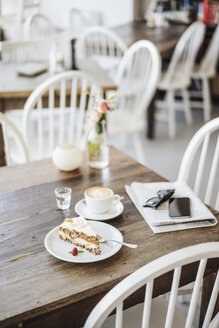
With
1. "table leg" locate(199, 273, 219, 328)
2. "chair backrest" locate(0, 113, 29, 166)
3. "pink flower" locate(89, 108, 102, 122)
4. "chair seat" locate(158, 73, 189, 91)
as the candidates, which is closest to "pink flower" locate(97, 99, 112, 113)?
"pink flower" locate(89, 108, 102, 122)

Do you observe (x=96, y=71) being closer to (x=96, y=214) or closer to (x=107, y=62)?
(x=107, y=62)

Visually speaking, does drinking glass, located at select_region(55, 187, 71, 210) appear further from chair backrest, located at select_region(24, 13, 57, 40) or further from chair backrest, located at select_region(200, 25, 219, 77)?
chair backrest, located at select_region(200, 25, 219, 77)

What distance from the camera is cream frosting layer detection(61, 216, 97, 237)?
1109 mm

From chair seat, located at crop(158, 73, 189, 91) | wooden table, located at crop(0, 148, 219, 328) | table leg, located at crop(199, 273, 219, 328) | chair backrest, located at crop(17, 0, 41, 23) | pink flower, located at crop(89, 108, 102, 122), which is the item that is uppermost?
chair backrest, located at crop(17, 0, 41, 23)

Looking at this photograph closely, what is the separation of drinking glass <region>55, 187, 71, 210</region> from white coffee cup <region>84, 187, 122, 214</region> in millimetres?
55

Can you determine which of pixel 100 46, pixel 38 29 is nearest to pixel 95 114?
pixel 100 46

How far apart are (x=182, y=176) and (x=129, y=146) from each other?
6.81 feet

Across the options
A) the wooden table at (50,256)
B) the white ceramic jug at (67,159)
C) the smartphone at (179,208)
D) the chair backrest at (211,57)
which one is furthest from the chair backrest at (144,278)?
the chair backrest at (211,57)

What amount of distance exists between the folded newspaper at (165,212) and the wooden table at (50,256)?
0.07ft

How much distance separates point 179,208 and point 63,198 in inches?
13.5

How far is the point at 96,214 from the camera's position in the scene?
127cm

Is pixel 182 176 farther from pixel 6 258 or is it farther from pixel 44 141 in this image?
pixel 44 141

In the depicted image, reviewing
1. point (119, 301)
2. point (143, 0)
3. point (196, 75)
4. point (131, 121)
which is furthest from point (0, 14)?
point (119, 301)

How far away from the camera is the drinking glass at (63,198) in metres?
1.29
